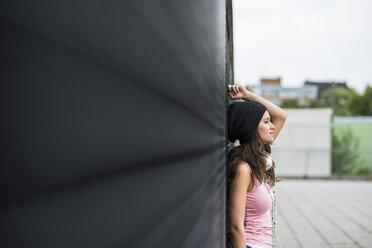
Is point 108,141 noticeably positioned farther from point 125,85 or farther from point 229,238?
point 229,238

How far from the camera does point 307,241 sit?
5898mm

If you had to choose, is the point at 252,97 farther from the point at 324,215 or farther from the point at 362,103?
the point at 362,103

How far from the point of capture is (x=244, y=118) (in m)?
2.17

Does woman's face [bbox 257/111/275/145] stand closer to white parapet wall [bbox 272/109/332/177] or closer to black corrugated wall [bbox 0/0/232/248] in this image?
black corrugated wall [bbox 0/0/232/248]

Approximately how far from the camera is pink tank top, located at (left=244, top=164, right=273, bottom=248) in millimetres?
2195

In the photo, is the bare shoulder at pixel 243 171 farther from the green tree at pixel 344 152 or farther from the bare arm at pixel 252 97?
the green tree at pixel 344 152

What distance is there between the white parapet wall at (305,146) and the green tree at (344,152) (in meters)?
0.22

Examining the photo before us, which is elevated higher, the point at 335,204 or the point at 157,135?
the point at 157,135

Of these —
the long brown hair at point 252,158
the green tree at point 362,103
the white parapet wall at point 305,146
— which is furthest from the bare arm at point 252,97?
the green tree at point 362,103

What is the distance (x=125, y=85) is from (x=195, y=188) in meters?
0.46

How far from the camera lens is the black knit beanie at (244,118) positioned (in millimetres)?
2166

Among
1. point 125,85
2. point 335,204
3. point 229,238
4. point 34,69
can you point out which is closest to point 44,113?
point 34,69

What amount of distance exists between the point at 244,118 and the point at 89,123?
1920 mm

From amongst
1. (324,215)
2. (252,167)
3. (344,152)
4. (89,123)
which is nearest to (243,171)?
(252,167)
